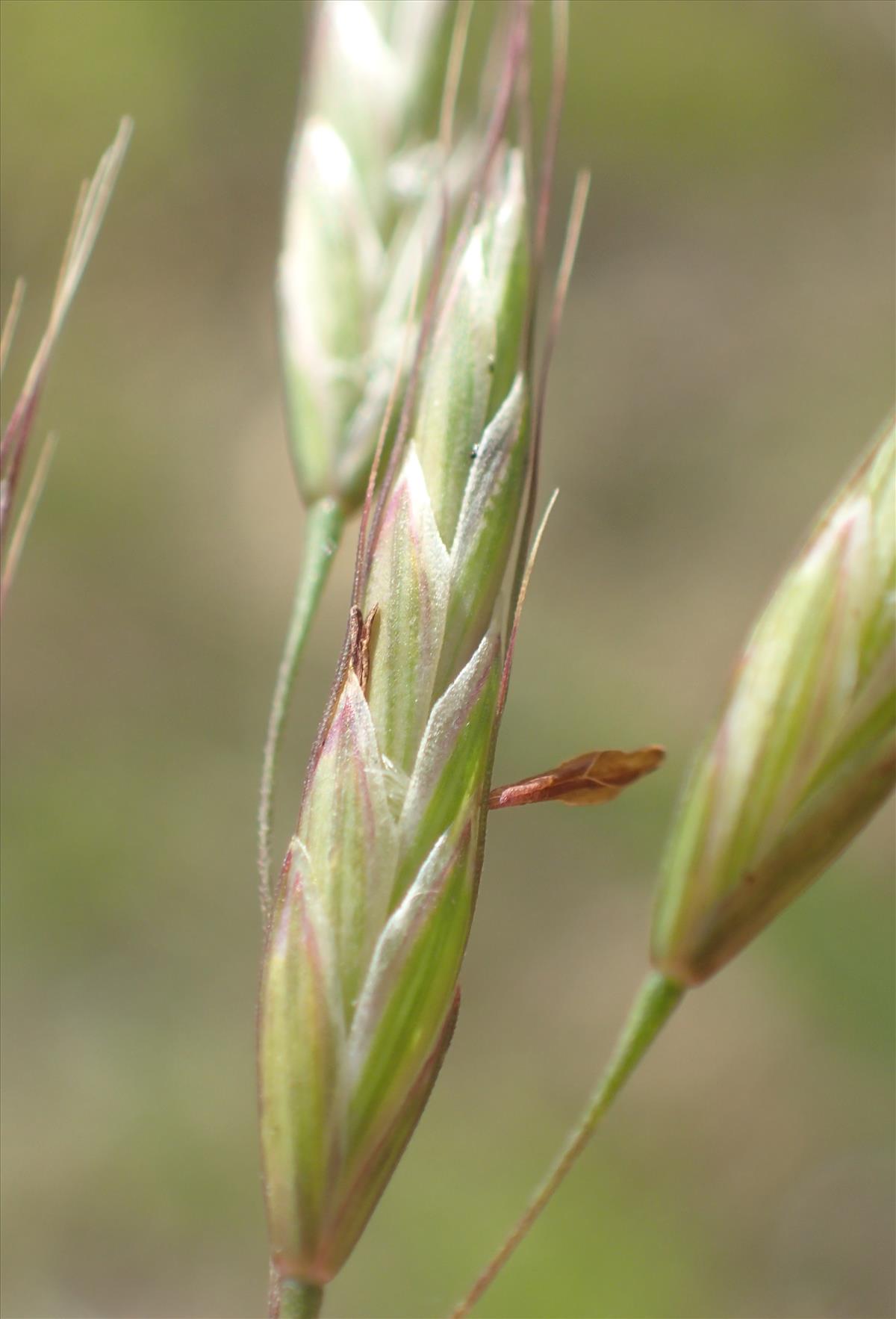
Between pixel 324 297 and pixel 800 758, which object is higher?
pixel 324 297

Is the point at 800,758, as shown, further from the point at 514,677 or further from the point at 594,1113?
the point at 514,677

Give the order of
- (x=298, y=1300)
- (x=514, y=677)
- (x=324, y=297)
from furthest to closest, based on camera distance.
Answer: (x=514, y=677)
(x=324, y=297)
(x=298, y=1300)

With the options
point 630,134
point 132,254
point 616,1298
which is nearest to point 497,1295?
point 616,1298

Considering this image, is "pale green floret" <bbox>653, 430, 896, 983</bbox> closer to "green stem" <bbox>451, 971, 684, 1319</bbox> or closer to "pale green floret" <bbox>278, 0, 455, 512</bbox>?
"green stem" <bbox>451, 971, 684, 1319</bbox>

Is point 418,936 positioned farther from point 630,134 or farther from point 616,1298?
point 630,134

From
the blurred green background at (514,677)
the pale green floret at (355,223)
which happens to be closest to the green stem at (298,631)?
the pale green floret at (355,223)

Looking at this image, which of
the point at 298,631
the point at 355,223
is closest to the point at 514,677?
the point at 355,223
